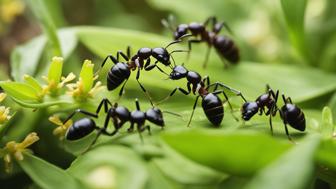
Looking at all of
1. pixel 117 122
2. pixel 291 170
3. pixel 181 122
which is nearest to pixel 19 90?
pixel 117 122

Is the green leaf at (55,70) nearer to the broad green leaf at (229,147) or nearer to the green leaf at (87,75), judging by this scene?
the green leaf at (87,75)

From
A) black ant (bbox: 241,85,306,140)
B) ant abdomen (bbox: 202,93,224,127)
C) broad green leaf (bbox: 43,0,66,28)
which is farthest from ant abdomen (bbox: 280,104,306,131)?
broad green leaf (bbox: 43,0,66,28)

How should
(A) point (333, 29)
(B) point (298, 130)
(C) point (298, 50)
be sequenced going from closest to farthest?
1. (B) point (298, 130)
2. (C) point (298, 50)
3. (A) point (333, 29)

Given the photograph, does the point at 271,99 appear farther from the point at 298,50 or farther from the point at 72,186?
the point at 72,186

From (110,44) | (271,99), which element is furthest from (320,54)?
(110,44)

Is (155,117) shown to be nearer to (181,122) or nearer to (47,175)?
(181,122)

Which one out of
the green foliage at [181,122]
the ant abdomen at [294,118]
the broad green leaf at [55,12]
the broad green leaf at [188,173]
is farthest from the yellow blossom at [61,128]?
the broad green leaf at [55,12]

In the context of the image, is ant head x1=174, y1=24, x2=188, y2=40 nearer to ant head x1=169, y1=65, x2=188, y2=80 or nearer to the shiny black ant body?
ant head x1=169, y1=65, x2=188, y2=80
